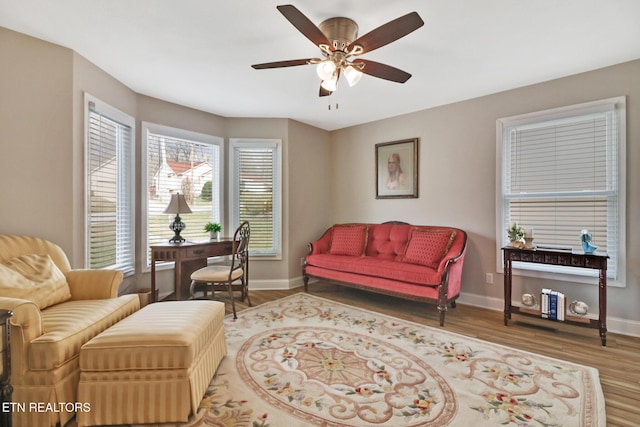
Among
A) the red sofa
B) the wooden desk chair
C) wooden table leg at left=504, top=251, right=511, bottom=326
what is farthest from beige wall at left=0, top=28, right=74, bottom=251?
wooden table leg at left=504, top=251, right=511, bottom=326

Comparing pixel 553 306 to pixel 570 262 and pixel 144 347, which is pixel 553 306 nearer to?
pixel 570 262

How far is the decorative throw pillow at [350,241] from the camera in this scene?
14.1 ft

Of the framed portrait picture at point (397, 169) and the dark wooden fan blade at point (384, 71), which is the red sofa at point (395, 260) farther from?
the dark wooden fan blade at point (384, 71)

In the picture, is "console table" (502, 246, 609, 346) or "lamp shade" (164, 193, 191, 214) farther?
"lamp shade" (164, 193, 191, 214)

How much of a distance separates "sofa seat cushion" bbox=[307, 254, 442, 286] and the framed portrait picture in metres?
1.18

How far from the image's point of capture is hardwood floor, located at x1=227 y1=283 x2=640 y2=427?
6.16 feet

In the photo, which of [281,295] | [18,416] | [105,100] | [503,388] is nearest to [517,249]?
[503,388]

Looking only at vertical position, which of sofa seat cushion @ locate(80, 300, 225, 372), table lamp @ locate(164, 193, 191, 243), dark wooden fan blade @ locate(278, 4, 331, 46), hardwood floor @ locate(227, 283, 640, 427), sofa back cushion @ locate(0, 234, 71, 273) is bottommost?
hardwood floor @ locate(227, 283, 640, 427)

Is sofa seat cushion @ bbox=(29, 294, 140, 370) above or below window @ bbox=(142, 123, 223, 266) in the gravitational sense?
below

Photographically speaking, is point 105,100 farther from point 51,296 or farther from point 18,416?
point 18,416

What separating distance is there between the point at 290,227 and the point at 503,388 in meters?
3.24

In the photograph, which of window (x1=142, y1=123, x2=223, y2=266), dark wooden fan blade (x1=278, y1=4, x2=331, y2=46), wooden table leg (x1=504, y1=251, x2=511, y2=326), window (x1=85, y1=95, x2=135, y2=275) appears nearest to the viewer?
dark wooden fan blade (x1=278, y1=4, x2=331, y2=46)

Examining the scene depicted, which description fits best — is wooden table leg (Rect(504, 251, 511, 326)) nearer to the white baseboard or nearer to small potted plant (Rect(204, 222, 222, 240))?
the white baseboard

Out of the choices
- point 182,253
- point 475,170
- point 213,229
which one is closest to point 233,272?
point 182,253
